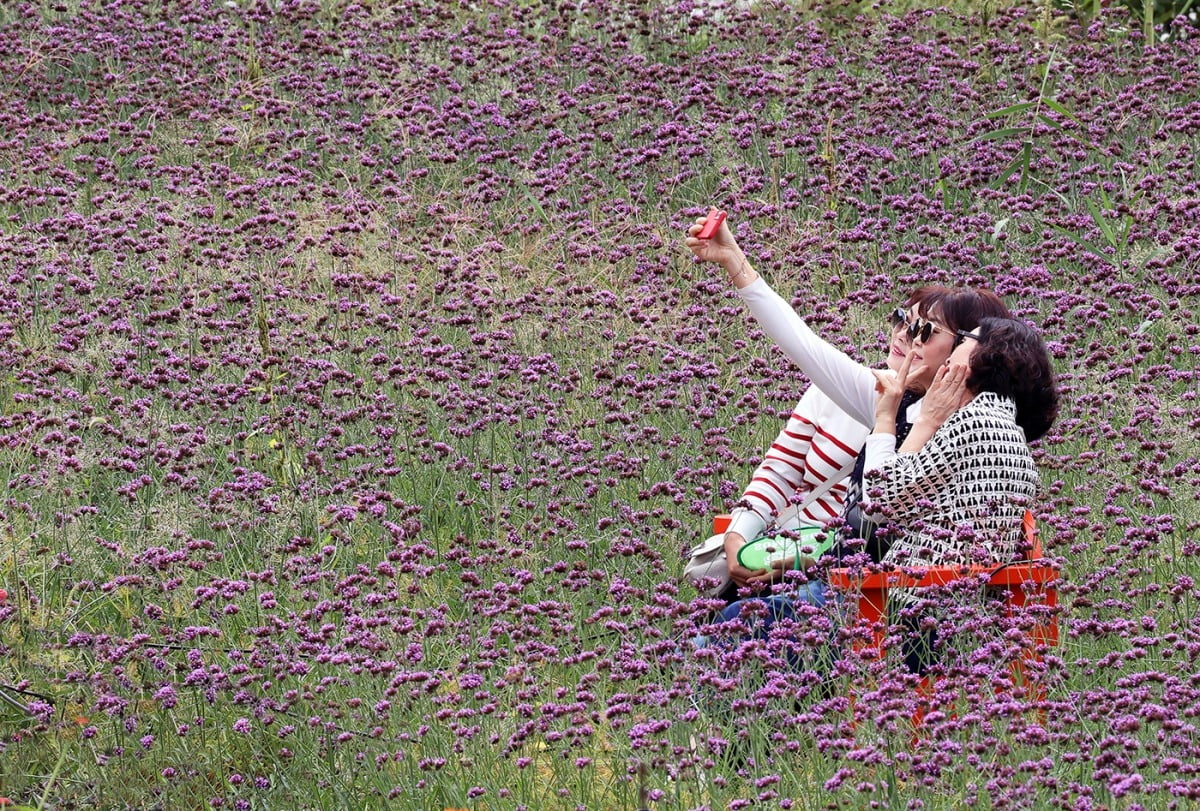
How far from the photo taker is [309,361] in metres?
6.75

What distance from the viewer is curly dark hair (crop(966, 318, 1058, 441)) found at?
4.81 m

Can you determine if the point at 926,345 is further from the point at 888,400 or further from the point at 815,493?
the point at 815,493

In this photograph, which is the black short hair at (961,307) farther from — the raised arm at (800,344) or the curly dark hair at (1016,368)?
the raised arm at (800,344)

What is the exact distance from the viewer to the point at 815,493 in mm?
5203

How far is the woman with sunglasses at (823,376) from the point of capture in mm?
5031

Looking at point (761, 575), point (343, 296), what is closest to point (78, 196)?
point (343, 296)

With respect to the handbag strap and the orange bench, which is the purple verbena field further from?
the handbag strap

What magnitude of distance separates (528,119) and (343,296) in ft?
7.79

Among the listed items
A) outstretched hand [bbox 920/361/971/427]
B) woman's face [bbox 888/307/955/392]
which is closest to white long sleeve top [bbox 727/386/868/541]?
woman's face [bbox 888/307/955/392]

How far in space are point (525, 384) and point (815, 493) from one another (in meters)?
1.75

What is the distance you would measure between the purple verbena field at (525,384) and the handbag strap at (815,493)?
34 centimetres

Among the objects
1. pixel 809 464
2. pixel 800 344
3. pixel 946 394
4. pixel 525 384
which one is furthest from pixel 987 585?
pixel 525 384

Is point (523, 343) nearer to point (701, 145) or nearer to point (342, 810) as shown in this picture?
point (701, 145)

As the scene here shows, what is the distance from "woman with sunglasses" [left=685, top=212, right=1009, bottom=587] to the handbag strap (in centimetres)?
2
